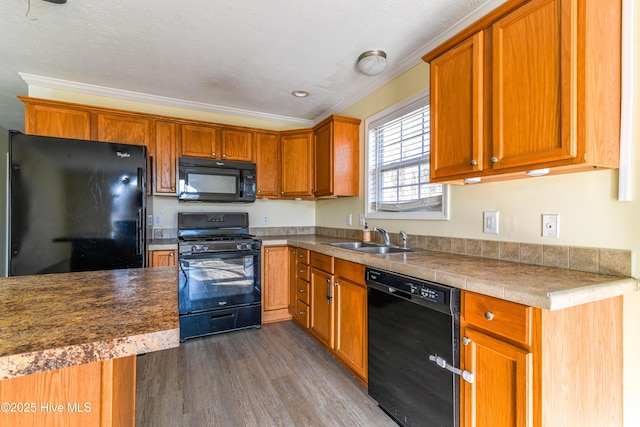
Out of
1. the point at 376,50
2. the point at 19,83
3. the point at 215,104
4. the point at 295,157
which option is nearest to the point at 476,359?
the point at 376,50

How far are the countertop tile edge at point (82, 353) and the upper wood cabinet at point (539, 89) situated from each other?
1.49 m

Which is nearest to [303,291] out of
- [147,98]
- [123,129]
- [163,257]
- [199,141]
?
[163,257]

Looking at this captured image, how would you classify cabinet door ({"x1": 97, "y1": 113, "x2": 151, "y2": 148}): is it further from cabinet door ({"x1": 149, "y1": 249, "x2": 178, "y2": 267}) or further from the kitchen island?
the kitchen island

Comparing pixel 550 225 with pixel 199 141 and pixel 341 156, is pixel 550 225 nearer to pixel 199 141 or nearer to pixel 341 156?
pixel 341 156

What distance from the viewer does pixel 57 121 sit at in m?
2.66

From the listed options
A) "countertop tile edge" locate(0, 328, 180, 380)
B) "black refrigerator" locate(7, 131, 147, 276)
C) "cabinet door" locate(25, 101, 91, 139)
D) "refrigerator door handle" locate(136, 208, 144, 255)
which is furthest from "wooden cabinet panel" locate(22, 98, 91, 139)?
"countertop tile edge" locate(0, 328, 180, 380)

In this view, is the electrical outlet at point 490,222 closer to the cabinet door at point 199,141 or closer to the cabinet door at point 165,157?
the cabinet door at point 199,141

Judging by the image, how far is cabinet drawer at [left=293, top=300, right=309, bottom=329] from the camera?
2.85m

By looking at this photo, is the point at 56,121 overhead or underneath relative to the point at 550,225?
overhead

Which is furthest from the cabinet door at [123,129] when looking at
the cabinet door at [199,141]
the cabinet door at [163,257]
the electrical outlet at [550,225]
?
the electrical outlet at [550,225]

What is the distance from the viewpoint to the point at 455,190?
1987mm

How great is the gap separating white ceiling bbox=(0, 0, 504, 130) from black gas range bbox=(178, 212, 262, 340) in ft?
4.77

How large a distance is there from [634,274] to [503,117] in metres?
0.82

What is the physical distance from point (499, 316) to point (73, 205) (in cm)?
284
